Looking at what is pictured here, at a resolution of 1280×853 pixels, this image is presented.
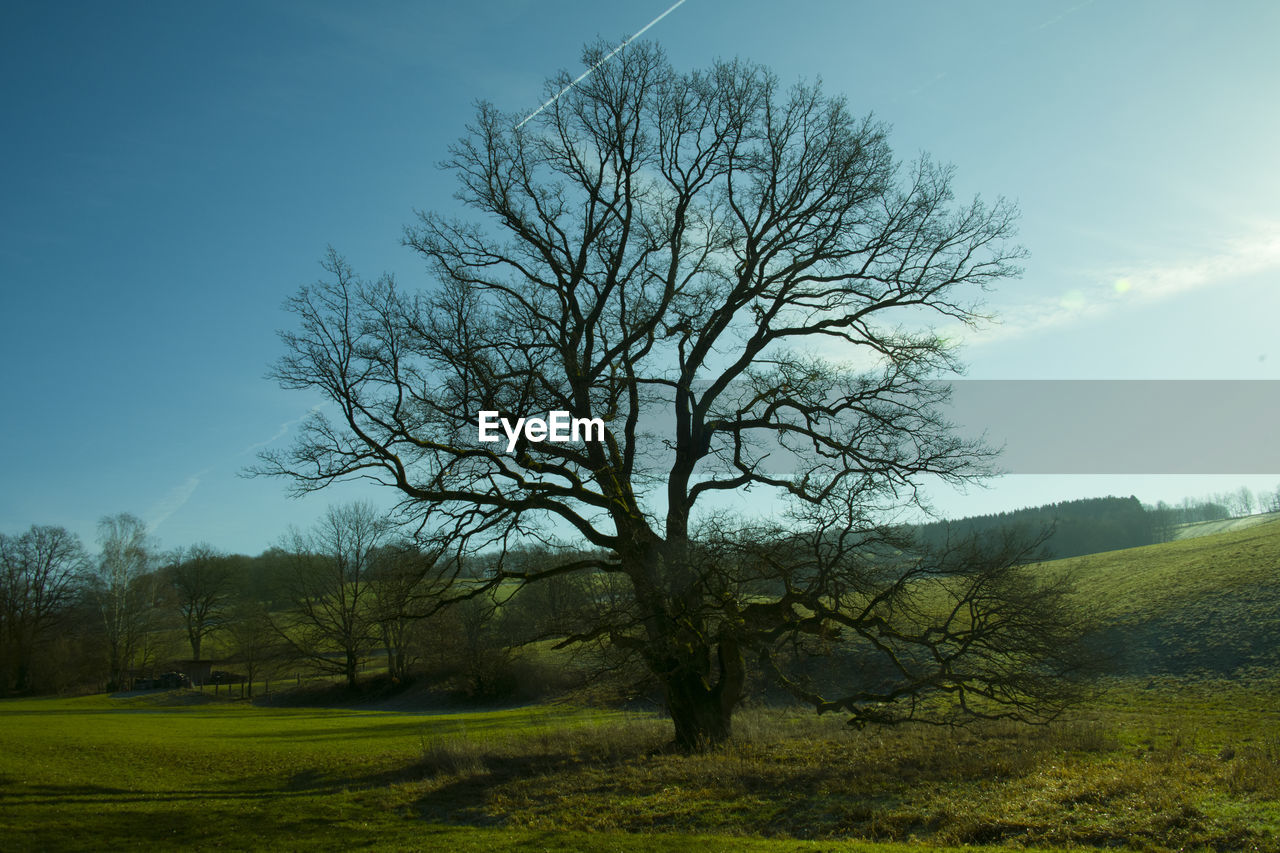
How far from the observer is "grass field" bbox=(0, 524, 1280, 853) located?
8.59m

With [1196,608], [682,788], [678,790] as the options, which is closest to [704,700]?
[682,788]

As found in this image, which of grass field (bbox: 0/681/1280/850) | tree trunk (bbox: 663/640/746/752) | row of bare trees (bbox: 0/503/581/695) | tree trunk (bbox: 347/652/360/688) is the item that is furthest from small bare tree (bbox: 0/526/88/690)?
tree trunk (bbox: 663/640/746/752)

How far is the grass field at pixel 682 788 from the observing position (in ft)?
28.2

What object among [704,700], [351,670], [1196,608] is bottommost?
[351,670]

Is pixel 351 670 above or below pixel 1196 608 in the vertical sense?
below

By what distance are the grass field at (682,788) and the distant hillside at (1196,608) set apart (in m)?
5.53

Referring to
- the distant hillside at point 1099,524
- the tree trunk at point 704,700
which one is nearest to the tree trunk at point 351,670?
the tree trunk at point 704,700

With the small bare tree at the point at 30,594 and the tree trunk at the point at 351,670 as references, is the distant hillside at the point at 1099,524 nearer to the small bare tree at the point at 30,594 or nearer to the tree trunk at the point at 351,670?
the tree trunk at the point at 351,670

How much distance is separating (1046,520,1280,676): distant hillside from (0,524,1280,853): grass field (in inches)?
218

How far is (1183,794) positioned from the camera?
361 inches

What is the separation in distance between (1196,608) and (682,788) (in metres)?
32.8

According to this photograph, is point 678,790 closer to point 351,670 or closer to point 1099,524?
point 351,670

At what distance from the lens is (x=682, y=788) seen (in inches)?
455

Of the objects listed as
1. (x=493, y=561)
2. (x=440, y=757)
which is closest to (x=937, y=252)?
(x=493, y=561)
